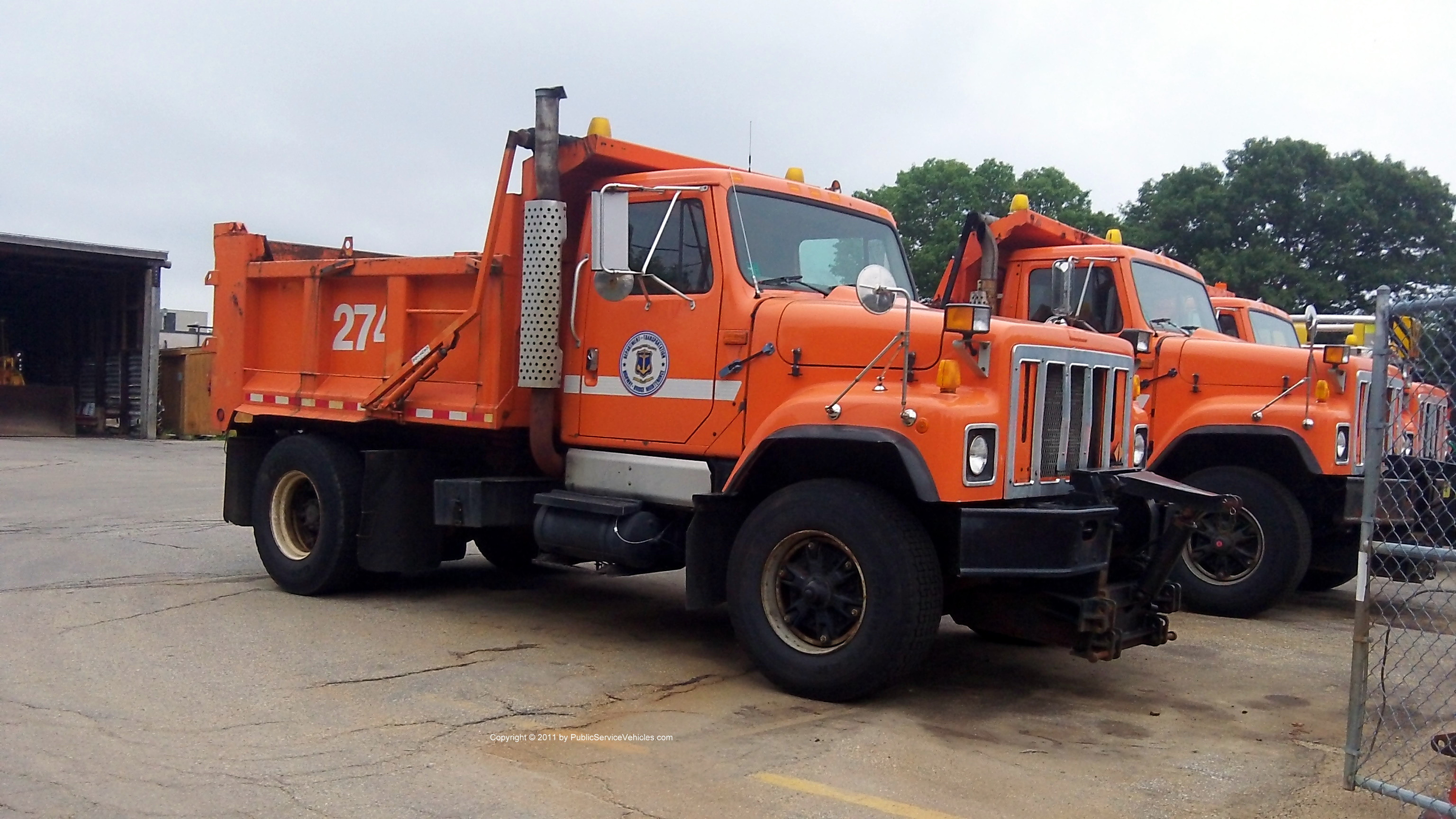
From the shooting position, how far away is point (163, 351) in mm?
29250

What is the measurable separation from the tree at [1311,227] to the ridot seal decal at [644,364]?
25427 millimetres

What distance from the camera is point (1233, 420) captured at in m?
8.66

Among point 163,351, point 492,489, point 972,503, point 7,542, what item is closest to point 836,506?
point 972,503

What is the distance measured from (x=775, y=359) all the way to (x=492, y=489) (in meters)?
2.16

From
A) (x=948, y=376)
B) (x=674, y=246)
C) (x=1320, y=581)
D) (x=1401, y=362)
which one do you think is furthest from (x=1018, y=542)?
(x=1320, y=581)

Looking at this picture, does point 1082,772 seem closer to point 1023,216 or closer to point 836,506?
point 836,506

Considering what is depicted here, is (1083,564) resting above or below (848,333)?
below

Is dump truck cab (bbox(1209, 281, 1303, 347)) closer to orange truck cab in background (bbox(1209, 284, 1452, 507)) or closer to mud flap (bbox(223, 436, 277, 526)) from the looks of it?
orange truck cab in background (bbox(1209, 284, 1452, 507))

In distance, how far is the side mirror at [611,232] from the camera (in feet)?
21.1

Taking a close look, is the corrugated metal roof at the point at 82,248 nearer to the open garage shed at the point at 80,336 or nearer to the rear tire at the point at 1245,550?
the open garage shed at the point at 80,336

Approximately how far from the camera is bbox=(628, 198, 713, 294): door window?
6754mm

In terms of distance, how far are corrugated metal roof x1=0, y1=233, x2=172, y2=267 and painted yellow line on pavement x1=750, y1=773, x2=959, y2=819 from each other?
23.8m

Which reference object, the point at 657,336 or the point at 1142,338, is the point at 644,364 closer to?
the point at 657,336

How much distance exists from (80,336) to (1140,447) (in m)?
27.7
